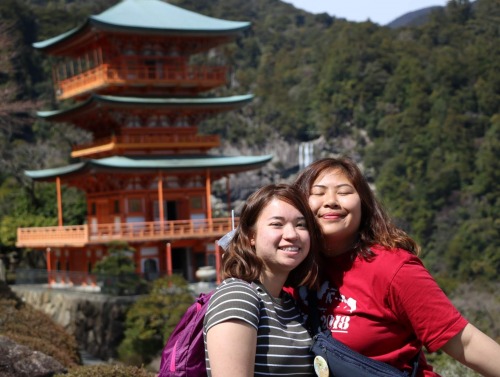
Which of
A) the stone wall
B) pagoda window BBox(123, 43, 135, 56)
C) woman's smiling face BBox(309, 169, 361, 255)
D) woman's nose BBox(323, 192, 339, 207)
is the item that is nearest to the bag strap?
woman's smiling face BBox(309, 169, 361, 255)

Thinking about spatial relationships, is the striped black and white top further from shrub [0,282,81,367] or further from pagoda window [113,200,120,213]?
pagoda window [113,200,120,213]

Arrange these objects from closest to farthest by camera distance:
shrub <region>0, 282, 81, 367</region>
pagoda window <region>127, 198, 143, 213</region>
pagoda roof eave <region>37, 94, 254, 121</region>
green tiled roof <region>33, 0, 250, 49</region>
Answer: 1. shrub <region>0, 282, 81, 367</region>
2. pagoda roof eave <region>37, 94, 254, 121</region>
3. pagoda window <region>127, 198, 143, 213</region>
4. green tiled roof <region>33, 0, 250, 49</region>

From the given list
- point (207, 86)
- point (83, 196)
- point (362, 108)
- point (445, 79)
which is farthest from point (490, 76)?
point (207, 86)

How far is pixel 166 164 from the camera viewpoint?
25.3m

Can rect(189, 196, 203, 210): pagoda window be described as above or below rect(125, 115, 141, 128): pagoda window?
below

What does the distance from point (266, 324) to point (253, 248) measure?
10.6 inches

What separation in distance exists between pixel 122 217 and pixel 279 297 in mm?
22844

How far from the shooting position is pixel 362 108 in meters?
68.5

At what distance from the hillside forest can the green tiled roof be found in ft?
32.2

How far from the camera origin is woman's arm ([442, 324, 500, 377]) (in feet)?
9.83

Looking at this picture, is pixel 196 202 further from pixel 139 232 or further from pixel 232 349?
pixel 232 349

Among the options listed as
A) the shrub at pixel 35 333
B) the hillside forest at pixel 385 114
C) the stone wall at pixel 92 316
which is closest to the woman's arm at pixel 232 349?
the shrub at pixel 35 333

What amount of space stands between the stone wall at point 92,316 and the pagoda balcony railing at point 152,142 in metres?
4.10

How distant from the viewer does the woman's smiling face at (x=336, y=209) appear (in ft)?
10.7
